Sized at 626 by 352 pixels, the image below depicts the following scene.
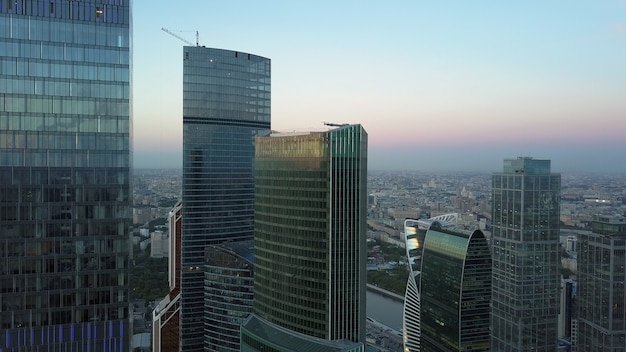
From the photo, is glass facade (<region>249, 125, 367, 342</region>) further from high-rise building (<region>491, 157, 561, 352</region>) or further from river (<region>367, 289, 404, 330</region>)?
river (<region>367, 289, 404, 330</region>)

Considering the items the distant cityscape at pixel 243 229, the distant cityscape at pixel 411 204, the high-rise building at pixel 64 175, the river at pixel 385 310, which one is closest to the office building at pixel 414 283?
the distant cityscape at pixel 243 229

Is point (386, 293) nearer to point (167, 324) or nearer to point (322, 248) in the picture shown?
point (167, 324)

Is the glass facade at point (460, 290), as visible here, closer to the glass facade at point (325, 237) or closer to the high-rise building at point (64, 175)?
the glass facade at point (325, 237)

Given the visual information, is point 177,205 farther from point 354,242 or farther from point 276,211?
point 354,242

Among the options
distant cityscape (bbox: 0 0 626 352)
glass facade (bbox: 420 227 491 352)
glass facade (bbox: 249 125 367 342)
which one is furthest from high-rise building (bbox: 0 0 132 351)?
glass facade (bbox: 420 227 491 352)

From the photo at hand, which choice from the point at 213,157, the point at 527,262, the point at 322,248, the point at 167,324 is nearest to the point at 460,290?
the point at 527,262

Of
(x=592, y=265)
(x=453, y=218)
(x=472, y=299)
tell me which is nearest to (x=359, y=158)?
(x=472, y=299)
